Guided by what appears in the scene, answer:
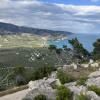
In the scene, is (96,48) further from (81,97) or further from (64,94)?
(81,97)

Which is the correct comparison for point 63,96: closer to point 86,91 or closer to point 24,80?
point 86,91

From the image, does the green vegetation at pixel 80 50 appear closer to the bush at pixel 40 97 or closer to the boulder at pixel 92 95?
the boulder at pixel 92 95

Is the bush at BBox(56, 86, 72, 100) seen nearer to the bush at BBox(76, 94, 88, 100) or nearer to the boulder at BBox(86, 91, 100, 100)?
the bush at BBox(76, 94, 88, 100)

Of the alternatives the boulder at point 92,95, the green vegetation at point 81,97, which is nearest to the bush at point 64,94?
the green vegetation at point 81,97

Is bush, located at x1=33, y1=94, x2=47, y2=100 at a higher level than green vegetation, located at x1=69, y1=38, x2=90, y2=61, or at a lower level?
higher

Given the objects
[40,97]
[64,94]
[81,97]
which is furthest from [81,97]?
[40,97]

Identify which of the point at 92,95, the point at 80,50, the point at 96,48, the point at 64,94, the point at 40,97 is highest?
the point at 64,94

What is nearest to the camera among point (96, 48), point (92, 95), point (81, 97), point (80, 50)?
point (81, 97)

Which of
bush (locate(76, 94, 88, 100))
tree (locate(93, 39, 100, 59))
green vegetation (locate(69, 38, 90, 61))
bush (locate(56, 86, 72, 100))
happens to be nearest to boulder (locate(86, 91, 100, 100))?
bush (locate(76, 94, 88, 100))

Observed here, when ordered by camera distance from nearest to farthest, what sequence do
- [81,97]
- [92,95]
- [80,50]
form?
1. [81,97]
2. [92,95]
3. [80,50]

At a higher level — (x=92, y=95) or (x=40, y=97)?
(x=92, y=95)

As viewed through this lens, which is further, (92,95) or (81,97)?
(92,95)

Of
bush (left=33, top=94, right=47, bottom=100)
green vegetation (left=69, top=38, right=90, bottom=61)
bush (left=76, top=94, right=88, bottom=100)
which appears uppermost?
bush (left=76, top=94, right=88, bottom=100)

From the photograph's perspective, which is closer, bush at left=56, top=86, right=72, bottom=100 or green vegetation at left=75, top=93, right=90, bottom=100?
green vegetation at left=75, top=93, right=90, bottom=100
